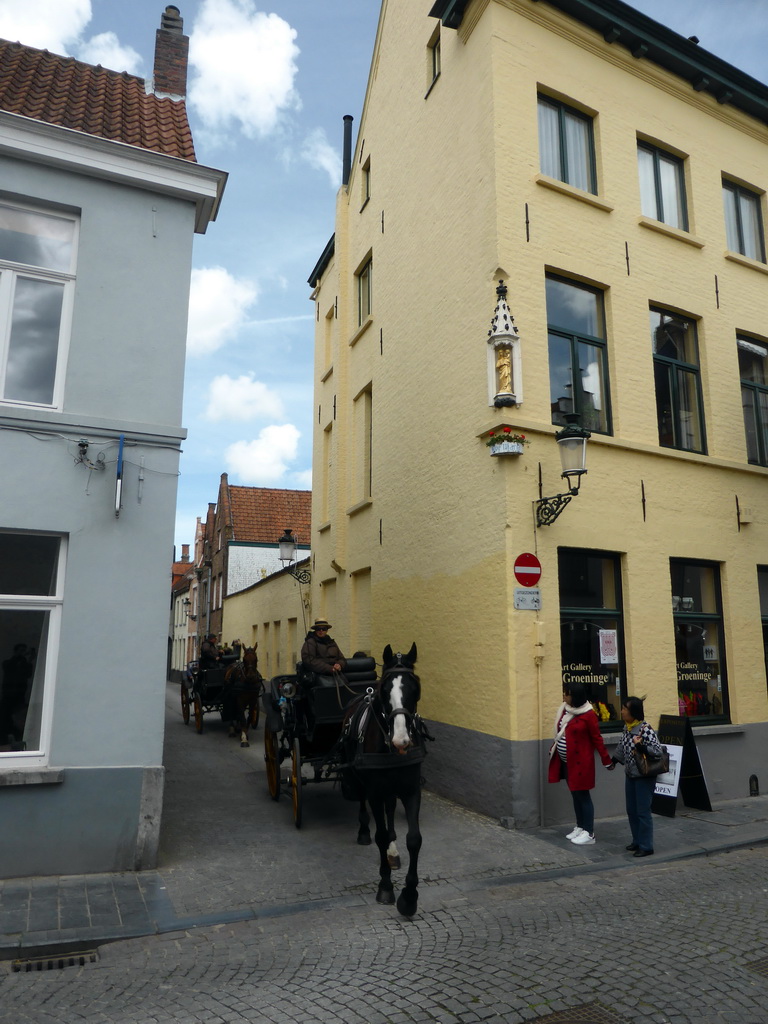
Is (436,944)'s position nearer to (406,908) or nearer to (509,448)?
(406,908)

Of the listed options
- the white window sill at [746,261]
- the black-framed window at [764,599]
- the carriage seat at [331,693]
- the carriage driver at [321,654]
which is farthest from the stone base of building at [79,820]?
the white window sill at [746,261]

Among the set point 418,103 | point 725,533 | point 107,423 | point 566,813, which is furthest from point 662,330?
point 107,423

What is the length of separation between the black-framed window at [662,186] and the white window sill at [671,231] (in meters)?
0.28

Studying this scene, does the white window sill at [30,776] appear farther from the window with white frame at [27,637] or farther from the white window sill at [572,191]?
the white window sill at [572,191]

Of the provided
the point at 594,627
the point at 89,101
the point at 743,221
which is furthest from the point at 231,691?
the point at 743,221

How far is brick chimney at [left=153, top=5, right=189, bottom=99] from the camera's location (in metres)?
9.65

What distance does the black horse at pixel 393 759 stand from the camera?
18.6 feet

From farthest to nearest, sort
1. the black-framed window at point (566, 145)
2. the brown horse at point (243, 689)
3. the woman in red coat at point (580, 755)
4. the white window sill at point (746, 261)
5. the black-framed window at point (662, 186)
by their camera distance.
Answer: the brown horse at point (243, 689), the white window sill at point (746, 261), the black-framed window at point (662, 186), the black-framed window at point (566, 145), the woman in red coat at point (580, 755)

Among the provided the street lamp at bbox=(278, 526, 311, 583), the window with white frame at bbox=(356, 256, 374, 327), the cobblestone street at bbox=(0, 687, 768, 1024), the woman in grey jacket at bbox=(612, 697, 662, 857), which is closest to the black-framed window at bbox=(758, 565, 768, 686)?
the cobblestone street at bbox=(0, 687, 768, 1024)

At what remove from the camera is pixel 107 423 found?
7.25m

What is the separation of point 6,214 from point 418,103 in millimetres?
7989

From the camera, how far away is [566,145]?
424 inches

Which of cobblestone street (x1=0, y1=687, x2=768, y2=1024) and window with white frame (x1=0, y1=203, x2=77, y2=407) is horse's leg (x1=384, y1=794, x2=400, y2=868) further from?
window with white frame (x1=0, y1=203, x2=77, y2=407)

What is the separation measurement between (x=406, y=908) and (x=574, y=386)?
6.97 metres
